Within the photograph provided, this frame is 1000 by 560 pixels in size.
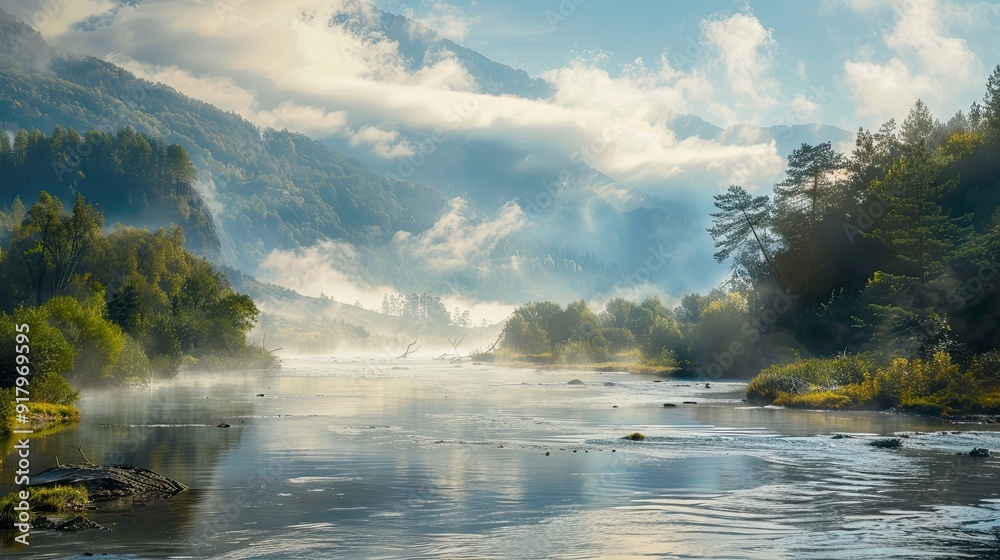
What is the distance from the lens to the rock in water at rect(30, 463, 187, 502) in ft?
93.8

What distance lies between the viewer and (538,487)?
3359 centimetres

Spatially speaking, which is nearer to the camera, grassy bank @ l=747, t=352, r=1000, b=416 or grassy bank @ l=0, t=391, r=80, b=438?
grassy bank @ l=0, t=391, r=80, b=438

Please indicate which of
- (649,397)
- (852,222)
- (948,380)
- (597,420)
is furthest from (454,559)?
(852,222)

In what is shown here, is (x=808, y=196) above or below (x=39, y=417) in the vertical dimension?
above

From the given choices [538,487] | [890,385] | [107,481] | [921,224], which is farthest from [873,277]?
[107,481]

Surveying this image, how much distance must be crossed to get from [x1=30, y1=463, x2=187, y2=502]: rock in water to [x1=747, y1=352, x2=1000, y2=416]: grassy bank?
52.6 metres

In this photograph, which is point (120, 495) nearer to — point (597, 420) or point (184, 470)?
point (184, 470)

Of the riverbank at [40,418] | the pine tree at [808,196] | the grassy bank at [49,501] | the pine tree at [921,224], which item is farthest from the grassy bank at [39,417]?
the pine tree at [808,196]

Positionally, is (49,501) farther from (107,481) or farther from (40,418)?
(40,418)

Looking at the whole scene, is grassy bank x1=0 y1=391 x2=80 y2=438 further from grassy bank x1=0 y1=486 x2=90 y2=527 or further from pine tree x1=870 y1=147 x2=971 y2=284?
pine tree x1=870 y1=147 x2=971 y2=284

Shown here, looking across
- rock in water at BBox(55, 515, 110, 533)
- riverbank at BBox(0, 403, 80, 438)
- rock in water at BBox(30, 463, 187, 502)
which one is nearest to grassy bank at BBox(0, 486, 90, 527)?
rock in water at BBox(30, 463, 187, 502)

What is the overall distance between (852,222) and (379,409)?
2589 inches

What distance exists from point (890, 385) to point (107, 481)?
58.8 meters

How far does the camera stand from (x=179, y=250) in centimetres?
18050
